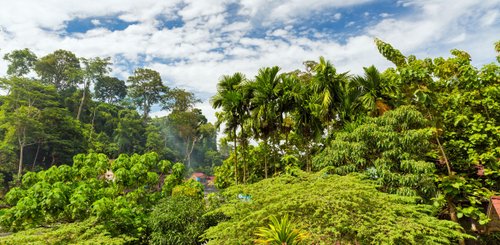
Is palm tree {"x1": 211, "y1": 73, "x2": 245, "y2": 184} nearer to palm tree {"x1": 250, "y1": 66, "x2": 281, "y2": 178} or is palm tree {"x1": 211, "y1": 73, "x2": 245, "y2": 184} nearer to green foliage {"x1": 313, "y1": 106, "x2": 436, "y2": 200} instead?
palm tree {"x1": 250, "y1": 66, "x2": 281, "y2": 178}

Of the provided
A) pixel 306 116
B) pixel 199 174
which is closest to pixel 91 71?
pixel 199 174

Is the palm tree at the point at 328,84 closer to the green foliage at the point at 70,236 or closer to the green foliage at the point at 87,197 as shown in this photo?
the green foliage at the point at 87,197

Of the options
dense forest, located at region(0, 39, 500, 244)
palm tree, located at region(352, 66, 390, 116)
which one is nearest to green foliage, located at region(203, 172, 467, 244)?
dense forest, located at region(0, 39, 500, 244)

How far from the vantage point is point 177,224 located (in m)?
12.9

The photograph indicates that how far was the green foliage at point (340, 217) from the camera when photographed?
8.61m

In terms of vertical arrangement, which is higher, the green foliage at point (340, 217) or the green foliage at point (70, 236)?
the green foliage at point (340, 217)

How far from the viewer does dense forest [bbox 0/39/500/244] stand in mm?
9477

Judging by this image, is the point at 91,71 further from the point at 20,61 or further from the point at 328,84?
the point at 328,84

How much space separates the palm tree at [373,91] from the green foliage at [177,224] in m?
10.0

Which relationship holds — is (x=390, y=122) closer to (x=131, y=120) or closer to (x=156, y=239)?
(x=156, y=239)

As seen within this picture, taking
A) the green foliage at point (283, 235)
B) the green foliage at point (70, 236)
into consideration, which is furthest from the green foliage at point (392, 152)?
the green foliage at point (70, 236)

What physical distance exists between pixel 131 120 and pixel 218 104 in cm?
4116

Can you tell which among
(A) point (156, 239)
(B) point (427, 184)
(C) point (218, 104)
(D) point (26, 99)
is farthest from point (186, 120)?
(B) point (427, 184)

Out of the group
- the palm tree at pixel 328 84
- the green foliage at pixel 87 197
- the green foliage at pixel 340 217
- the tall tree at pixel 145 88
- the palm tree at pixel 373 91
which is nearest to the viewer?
the green foliage at pixel 340 217
